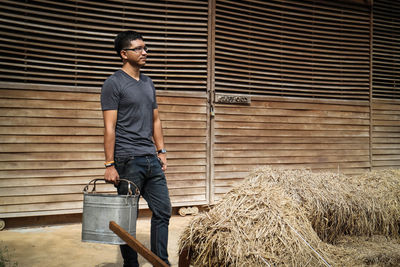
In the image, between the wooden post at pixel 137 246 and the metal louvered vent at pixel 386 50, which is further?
the metal louvered vent at pixel 386 50

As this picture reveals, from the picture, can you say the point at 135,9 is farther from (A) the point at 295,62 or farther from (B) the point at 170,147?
(A) the point at 295,62

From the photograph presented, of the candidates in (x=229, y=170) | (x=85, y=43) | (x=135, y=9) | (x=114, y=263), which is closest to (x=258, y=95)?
(x=229, y=170)

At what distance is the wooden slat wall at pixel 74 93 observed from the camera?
16.8 ft

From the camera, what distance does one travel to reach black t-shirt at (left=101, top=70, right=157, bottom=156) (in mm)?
2994

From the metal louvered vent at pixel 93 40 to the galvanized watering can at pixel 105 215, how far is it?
3.22 m

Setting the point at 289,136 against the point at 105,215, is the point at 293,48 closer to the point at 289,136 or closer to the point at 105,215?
the point at 289,136

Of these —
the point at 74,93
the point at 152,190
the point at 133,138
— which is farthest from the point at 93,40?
the point at 152,190

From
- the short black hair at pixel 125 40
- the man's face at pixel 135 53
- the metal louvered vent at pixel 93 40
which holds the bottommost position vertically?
the man's face at pixel 135 53

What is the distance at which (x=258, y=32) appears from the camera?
21.7 feet

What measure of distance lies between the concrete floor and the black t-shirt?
1.01 meters

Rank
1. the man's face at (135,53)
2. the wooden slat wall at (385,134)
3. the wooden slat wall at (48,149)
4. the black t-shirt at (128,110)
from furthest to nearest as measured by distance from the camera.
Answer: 1. the wooden slat wall at (385,134)
2. the wooden slat wall at (48,149)
3. the man's face at (135,53)
4. the black t-shirt at (128,110)

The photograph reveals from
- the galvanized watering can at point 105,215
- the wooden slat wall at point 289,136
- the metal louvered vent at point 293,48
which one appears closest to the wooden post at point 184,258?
the galvanized watering can at point 105,215

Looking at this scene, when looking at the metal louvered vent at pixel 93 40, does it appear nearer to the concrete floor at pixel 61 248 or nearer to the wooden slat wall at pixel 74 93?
the wooden slat wall at pixel 74 93

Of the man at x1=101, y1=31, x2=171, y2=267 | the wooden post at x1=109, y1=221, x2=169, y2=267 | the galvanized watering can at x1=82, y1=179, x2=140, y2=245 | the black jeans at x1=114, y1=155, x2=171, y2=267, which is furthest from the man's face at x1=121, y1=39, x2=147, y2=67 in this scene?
the wooden post at x1=109, y1=221, x2=169, y2=267
